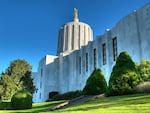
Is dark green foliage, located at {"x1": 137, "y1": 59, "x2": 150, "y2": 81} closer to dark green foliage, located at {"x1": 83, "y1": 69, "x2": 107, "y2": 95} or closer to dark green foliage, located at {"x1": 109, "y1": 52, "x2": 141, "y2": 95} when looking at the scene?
dark green foliage, located at {"x1": 83, "y1": 69, "x2": 107, "y2": 95}

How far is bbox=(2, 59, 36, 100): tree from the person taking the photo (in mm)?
29828

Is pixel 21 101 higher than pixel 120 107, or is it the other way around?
pixel 120 107

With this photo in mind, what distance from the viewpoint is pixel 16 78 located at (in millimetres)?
31391

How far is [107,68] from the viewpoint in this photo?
36.7m

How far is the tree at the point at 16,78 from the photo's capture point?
29.8 metres

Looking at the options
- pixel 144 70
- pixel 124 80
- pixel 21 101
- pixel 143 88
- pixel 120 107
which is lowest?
pixel 21 101

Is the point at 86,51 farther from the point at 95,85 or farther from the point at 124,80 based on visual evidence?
the point at 124,80

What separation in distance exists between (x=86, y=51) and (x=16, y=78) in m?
16.0

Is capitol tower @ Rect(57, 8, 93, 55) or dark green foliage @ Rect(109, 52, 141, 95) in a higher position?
capitol tower @ Rect(57, 8, 93, 55)

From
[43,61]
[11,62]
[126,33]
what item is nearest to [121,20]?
[126,33]

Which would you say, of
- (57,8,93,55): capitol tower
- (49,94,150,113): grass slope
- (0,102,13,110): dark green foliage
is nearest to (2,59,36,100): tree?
(0,102,13,110): dark green foliage

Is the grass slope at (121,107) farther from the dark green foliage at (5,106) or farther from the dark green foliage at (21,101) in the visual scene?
the dark green foliage at (5,106)

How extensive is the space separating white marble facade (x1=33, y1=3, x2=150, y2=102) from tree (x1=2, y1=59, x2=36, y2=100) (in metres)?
11.4

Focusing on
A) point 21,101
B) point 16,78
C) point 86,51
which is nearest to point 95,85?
point 21,101
